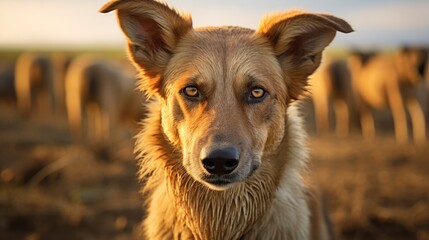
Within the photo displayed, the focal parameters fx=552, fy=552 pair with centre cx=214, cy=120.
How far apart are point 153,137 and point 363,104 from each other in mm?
14400

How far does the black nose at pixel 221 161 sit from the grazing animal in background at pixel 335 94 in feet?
43.4

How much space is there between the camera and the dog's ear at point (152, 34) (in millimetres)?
3707

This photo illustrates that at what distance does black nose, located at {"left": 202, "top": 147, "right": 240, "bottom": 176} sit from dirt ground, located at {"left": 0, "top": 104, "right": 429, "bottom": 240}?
3.14 meters

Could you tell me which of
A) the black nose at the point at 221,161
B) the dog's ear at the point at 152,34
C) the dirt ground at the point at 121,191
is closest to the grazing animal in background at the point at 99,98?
the dirt ground at the point at 121,191

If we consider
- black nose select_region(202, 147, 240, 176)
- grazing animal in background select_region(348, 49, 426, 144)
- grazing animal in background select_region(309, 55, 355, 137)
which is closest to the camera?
black nose select_region(202, 147, 240, 176)

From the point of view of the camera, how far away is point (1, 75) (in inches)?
778

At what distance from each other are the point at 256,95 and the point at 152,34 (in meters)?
0.89

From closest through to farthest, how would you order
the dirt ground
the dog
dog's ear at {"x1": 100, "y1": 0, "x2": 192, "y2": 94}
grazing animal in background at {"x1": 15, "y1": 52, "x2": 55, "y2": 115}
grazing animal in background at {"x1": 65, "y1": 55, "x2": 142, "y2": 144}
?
the dog < dog's ear at {"x1": 100, "y1": 0, "x2": 192, "y2": 94} < the dirt ground < grazing animal in background at {"x1": 65, "y1": 55, "x2": 142, "y2": 144} < grazing animal in background at {"x1": 15, "y1": 52, "x2": 55, "y2": 115}

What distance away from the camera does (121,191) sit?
805 centimetres

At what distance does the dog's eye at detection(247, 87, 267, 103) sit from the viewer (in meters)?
3.55

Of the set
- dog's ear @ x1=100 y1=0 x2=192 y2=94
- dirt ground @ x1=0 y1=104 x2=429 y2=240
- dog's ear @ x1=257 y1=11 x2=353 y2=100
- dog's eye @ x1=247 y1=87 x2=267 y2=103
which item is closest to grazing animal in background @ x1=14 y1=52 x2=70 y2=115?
dirt ground @ x1=0 y1=104 x2=429 y2=240

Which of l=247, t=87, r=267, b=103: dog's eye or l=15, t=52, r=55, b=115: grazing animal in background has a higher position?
l=247, t=87, r=267, b=103: dog's eye

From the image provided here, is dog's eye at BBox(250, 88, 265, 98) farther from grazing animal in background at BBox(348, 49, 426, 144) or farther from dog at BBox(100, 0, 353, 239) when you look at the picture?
grazing animal in background at BBox(348, 49, 426, 144)

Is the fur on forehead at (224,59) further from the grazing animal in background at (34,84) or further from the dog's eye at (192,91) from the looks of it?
the grazing animal in background at (34,84)
